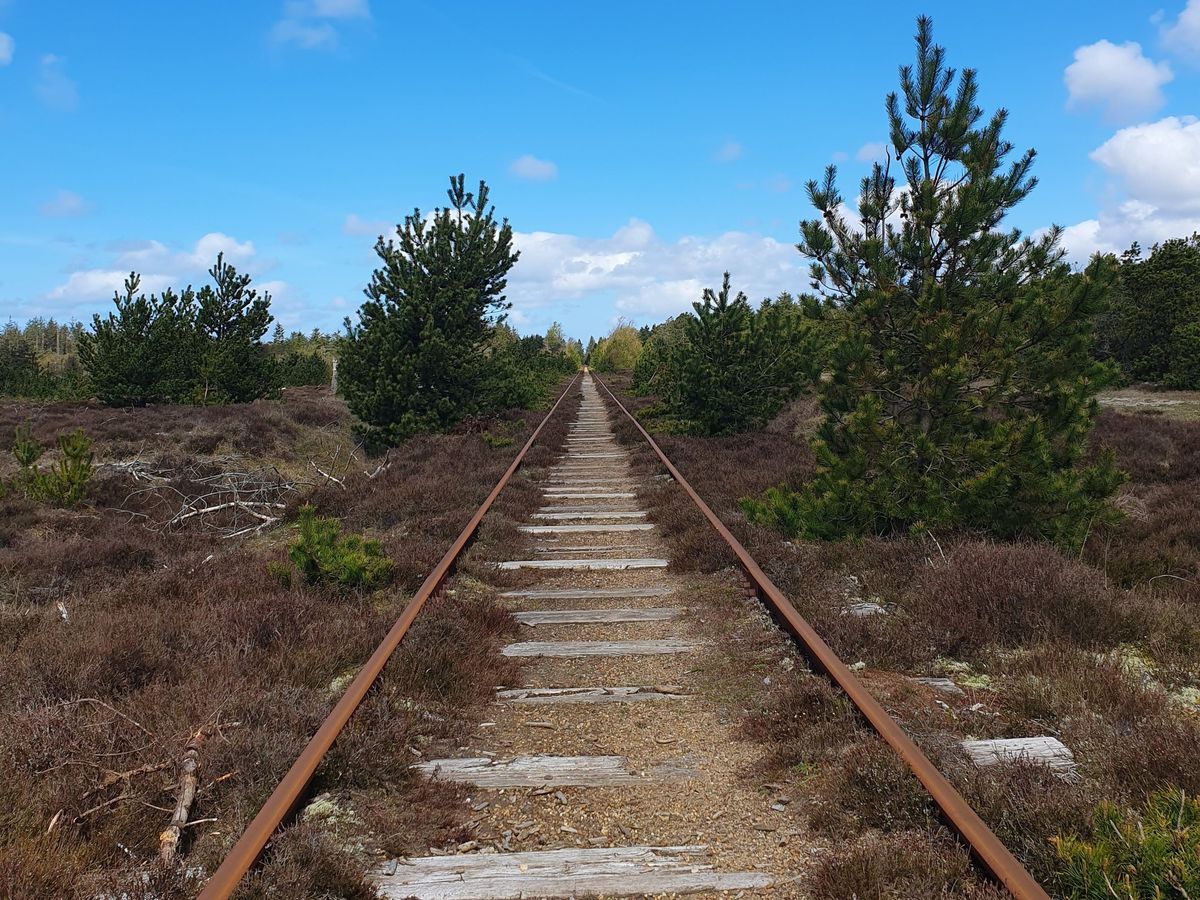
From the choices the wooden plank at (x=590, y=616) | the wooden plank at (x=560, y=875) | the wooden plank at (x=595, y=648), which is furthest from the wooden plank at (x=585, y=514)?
the wooden plank at (x=560, y=875)

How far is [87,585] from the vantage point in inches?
260

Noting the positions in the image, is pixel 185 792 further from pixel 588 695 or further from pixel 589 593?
pixel 589 593

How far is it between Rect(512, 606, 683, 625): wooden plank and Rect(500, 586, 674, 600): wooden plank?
334 mm

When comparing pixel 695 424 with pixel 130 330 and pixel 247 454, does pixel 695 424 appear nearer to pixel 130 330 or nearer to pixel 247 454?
pixel 247 454

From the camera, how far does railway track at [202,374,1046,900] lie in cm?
265

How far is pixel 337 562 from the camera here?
233 inches

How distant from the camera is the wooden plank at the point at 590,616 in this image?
5469 mm

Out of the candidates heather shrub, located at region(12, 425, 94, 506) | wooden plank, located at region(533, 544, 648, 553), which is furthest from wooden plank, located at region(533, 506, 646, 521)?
heather shrub, located at region(12, 425, 94, 506)

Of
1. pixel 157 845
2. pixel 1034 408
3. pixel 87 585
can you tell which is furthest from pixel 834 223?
pixel 87 585

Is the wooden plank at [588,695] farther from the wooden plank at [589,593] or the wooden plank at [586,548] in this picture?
the wooden plank at [586,548]

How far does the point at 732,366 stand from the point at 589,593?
30.3 ft

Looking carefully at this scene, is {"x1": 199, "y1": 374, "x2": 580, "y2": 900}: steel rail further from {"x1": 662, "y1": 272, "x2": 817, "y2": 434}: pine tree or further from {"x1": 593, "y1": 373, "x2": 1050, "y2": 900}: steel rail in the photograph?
{"x1": 662, "y1": 272, "x2": 817, "y2": 434}: pine tree

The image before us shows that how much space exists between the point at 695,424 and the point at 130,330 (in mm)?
18243

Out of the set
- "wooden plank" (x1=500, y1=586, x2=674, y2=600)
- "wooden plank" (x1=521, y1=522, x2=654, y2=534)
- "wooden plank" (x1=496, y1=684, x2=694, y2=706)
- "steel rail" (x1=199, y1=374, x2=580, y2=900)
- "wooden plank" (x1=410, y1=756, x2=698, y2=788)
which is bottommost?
"wooden plank" (x1=496, y1=684, x2=694, y2=706)
